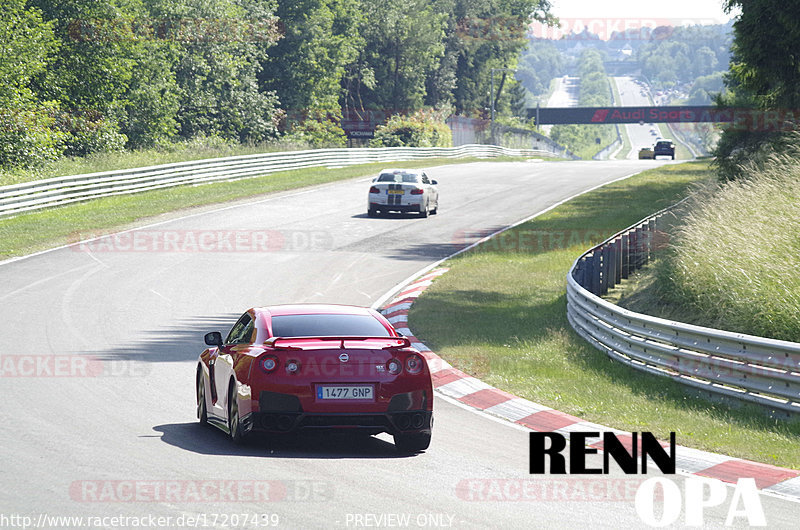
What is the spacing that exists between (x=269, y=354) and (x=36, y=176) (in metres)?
32.2

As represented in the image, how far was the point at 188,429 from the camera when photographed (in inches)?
390

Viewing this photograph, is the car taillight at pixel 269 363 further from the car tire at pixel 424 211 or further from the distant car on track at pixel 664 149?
the distant car on track at pixel 664 149

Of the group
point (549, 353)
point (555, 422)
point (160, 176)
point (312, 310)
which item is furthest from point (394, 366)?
point (160, 176)

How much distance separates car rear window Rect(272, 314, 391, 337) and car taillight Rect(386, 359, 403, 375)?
0.43m

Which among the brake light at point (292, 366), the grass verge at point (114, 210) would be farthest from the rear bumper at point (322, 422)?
the grass verge at point (114, 210)

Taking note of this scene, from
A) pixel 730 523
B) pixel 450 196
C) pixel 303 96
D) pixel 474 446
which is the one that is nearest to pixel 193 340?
pixel 474 446

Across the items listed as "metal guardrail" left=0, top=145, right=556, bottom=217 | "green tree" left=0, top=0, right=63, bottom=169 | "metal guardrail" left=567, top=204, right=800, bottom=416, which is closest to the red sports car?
"metal guardrail" left=567, top=204, right=800, bottom=416

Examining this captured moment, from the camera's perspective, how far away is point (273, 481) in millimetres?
7777

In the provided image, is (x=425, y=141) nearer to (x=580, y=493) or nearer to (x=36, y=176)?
(x=36, y=176)

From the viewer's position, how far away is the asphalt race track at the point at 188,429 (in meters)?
7.12

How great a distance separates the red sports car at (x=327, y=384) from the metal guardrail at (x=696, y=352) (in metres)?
4.13

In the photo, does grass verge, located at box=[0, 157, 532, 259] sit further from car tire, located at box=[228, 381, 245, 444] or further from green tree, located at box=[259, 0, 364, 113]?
green tree, located at box=[259, 0, 364, 113]

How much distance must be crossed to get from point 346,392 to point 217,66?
59.2 m

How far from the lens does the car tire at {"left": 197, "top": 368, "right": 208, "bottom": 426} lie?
10.1m
